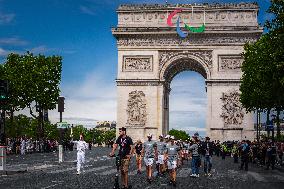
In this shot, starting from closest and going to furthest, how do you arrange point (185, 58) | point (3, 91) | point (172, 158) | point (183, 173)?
point (172, 158)
point (3, 91)
point (183, 173)
point (185, 58)

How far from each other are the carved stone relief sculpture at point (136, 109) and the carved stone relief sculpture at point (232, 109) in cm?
828

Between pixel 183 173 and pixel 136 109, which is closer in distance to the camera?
pixel 183 173

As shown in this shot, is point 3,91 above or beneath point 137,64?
beneath

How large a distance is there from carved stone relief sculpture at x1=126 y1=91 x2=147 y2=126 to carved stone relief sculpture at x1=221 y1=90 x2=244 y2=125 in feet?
27.2

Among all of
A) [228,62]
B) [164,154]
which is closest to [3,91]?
[164,154]

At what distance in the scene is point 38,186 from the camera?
745 inches

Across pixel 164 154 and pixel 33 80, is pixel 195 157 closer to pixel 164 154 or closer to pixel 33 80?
pixel 164 154

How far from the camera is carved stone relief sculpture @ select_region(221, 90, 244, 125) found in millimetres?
60375

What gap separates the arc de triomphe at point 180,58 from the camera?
60438mm

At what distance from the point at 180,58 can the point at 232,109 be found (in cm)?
759

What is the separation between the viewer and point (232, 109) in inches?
2387

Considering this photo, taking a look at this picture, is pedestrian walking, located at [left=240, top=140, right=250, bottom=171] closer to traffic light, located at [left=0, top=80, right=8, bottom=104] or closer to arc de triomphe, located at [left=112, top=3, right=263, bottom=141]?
traffic light, located at [left=0, top=80, right=8, bottom=104]

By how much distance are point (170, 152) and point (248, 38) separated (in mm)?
40018

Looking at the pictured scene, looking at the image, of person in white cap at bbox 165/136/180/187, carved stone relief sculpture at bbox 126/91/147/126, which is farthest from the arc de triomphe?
person in white cap at bbox 165/136/180/187
